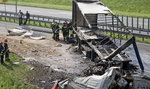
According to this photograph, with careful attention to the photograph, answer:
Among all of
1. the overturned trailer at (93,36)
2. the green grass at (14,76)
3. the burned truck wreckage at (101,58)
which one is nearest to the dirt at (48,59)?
the green grass at (14,76)

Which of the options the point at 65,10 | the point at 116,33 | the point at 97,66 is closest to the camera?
the point at 97,66

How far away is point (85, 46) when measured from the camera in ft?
70.0

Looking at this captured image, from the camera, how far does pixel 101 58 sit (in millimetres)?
17469

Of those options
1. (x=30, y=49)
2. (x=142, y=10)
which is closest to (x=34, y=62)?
(x=30, y=49)

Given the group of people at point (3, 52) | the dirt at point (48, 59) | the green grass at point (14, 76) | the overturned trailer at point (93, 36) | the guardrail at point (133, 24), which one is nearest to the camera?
the green grass at point (14, 76)

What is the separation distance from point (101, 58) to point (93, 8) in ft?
20.0

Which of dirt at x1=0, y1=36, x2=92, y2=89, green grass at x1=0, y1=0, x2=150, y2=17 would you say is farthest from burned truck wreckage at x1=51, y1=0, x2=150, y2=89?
green grass at x1=0, y1=0, x2=150, y2=17

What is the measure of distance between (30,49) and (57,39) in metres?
3.70

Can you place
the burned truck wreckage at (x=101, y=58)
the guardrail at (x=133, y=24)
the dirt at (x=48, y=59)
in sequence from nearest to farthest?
the burned truck wreckage at (x=101, y=58)
the dirt at (x=48, y=59)
the guardrail at (x=133, y=24)

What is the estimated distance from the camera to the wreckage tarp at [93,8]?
21766 mm

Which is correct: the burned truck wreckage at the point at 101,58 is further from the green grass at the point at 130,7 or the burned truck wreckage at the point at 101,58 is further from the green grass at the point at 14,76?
the green grass at the point at 130,7

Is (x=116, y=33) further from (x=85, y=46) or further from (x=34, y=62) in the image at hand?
(x=34, y=62)

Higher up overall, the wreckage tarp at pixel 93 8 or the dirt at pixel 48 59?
the wreckage tarp at pixel 93 8

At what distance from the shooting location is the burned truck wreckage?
42.2 ft
